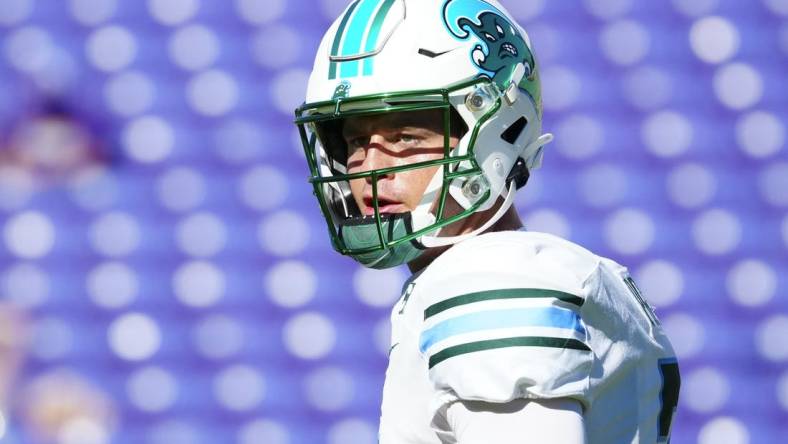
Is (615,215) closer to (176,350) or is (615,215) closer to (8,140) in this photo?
(176,350)

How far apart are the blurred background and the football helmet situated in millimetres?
1553

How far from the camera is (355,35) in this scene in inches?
49.1

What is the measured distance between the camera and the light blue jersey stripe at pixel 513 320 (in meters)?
0.93

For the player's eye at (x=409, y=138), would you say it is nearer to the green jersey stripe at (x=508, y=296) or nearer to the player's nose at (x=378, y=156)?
the player's nose at (x=378, y=156)

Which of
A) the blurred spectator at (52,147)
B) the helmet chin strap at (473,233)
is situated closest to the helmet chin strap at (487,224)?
the helmet chin strap at (473,233)

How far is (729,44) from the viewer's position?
2.95 meters

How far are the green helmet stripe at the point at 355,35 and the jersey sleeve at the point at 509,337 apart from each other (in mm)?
346

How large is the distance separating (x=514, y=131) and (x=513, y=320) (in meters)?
0.41

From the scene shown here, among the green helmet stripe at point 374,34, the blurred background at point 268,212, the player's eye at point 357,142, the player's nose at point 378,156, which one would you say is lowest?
the blurred background at point 268,212

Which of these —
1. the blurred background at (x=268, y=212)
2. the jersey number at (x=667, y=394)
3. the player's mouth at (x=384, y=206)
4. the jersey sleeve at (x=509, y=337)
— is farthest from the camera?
the blurred background at (x=268, y=212)

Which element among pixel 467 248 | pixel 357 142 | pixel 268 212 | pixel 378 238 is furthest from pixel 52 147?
pixel 467 248

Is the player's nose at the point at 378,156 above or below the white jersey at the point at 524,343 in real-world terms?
above

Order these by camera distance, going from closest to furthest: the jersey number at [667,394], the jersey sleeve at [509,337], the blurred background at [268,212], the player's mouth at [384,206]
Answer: the jersey sleeve at [509,337]
the jersey number at [667,394]
the player's mouth at [384,206]
the blurred background at [268,212]

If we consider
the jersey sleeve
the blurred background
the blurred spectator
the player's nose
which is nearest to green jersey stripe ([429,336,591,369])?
the jersey sleeve
